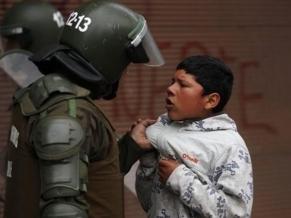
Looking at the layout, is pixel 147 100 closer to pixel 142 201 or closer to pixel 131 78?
pixel 131 78

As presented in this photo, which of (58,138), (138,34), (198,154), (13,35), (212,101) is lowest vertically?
(13,35)

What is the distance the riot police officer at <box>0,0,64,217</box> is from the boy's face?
1.04 m

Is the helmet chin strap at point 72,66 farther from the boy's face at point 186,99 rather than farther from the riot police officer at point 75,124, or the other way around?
the boy's face at point 186,99

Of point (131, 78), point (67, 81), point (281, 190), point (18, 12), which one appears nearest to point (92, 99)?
point (67, 81)

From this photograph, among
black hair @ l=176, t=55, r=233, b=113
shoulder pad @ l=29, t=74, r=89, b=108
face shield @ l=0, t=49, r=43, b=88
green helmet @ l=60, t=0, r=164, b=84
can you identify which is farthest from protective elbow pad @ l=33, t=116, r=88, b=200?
face shield @ l=0, t=49, r=43, b=88

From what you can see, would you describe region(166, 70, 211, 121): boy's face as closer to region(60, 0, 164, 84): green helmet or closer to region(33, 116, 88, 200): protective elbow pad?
region(60, 0, 164, 84): green helmet

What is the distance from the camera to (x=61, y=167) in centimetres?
240

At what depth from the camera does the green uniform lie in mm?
2400

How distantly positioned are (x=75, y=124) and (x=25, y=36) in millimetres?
1405

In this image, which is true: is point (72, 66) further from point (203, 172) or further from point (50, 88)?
point (203, 172)

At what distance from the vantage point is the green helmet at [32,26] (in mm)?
3737

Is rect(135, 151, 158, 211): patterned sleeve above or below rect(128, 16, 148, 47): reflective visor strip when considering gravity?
below

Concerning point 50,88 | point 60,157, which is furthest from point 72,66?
point 60,157

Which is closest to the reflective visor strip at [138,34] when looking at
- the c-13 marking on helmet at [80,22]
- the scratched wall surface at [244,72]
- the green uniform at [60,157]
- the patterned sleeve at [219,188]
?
the c-13 marking on helmet at [80,22]
